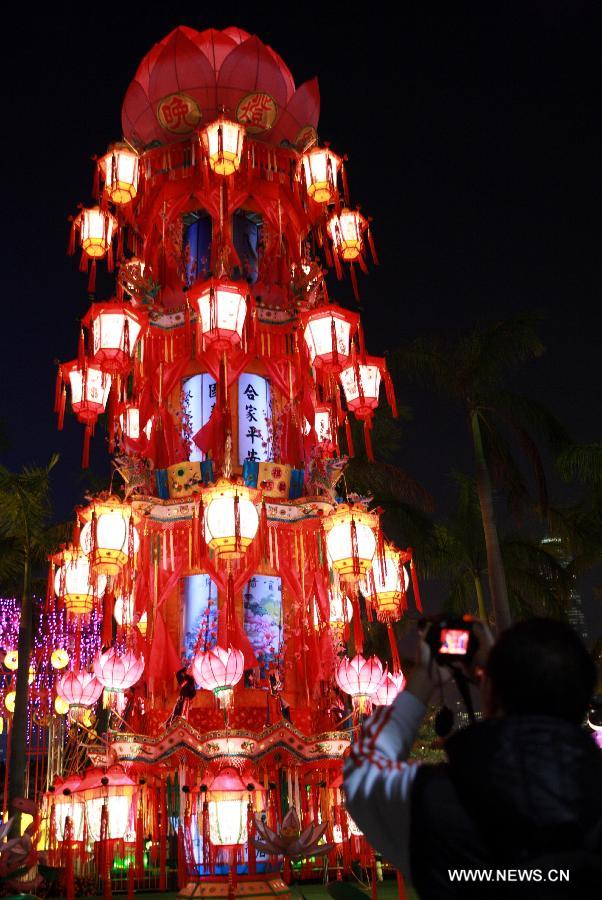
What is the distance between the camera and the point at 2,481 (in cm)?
1933

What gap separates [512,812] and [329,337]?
40.1ft

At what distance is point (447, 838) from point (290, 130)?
56.6 feet

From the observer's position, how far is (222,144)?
15.0 meters

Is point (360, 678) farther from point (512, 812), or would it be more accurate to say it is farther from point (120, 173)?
point (512, 812)

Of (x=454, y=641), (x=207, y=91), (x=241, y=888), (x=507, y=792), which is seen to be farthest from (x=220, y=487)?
(x=507, y=792)

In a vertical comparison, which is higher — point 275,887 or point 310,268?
point 310,268

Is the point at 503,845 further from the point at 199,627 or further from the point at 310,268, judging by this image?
the point at 310,268

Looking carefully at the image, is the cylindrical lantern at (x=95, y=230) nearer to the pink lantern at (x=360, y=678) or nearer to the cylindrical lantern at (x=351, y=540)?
the cylindrical lantern at (x=351, y=540)

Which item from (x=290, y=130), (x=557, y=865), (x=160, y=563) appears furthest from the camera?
(x=290, y=130)

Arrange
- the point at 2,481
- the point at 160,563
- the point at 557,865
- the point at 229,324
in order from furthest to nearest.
Answer: the point at 2,481 → the point at 160,563 → the point at 229,324 → the point at 557,865

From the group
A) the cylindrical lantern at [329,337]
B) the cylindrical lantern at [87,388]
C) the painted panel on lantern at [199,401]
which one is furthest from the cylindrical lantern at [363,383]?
the cylindrical lantern at [87,388]

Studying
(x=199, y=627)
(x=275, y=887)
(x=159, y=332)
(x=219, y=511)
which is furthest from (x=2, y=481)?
(x=275, y=887)

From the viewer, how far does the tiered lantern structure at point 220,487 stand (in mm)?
12102

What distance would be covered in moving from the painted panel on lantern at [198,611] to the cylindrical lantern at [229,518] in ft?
6.39
